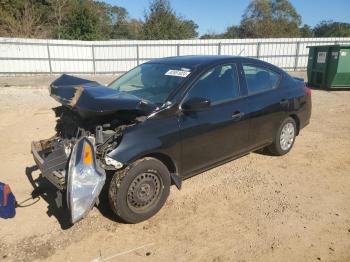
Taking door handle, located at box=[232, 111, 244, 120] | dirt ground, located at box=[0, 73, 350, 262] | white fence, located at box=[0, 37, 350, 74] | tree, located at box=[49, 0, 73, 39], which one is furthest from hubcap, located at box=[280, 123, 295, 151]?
tree, located at box=[49, 0, 73, 39]

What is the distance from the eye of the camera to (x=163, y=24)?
32.0 metres

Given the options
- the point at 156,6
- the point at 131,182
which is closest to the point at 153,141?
the point at 131,182

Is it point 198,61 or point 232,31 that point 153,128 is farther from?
point 232,31

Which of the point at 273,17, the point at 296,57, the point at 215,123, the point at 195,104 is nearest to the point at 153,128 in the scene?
the point at 195,104

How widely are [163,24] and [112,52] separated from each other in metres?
12.5

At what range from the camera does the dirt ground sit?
122 inches

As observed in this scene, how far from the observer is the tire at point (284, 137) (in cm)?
522

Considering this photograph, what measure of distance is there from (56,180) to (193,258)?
1544mm

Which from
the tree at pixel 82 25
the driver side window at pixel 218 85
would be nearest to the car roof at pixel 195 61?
the driver side window at pixel 218 85

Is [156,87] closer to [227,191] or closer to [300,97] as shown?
[227,191]

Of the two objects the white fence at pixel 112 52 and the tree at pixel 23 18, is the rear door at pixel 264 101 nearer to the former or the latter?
the white fence at pixel 112 52

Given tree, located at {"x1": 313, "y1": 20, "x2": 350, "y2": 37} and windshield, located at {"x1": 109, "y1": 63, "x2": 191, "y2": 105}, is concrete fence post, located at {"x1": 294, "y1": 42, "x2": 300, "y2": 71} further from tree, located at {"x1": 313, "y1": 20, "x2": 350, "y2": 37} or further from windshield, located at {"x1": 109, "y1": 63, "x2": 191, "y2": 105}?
tree, located at {"x1": 313, "y1": 20, "x2": 350, "y2": 37}

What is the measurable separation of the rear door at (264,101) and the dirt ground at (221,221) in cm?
58

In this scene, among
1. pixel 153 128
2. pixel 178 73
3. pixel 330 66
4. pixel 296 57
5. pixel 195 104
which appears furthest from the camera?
pixel 296 57
